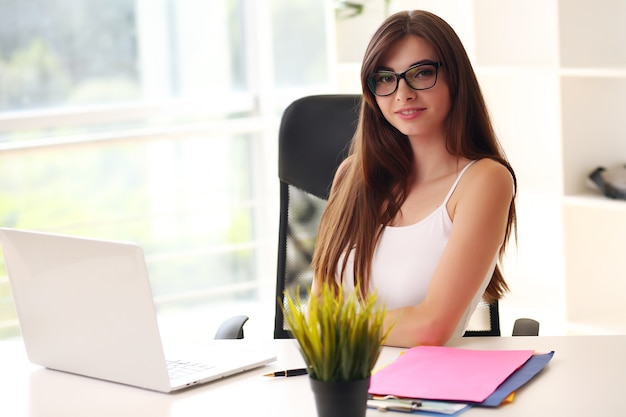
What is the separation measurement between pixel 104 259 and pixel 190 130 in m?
2.33

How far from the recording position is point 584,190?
9.34 feet

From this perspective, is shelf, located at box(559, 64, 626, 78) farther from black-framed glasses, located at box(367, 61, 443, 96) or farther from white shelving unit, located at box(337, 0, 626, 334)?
black-framed glasses, located at box(367, 61, 443, 96)

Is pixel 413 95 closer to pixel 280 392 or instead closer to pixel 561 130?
pixel 280 392

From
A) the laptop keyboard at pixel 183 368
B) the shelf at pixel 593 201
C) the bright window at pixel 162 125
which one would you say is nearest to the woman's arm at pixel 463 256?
the laptop keyboard at pixel 183 368

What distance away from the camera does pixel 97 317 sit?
61.9 inches

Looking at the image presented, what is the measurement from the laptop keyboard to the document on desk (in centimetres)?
32

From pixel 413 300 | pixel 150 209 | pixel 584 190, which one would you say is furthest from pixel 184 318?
pixel 413 300

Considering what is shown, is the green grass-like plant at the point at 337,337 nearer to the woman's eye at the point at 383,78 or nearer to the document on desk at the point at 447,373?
the document on desk at the point at 447,373

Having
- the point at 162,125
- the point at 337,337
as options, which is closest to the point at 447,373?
the point at 337,337

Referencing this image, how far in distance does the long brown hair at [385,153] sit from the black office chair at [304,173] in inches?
6.4

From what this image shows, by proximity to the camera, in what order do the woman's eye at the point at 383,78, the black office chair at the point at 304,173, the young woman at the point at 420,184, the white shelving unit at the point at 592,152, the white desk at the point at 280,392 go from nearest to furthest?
the white desk at the point at 280,392 → the young woman at the point at 420,184 → the woman's eye at the point at 383,78 → the black office chair at the point at 304,173 → the white shelving unit at the point at 592,152

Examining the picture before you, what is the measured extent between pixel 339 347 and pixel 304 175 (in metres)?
1.20

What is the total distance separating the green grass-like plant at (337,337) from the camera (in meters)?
1.21

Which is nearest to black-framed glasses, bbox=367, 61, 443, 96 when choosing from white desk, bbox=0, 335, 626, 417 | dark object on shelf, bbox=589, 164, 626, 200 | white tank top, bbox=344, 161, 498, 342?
white tank top, bbox=344, 161, 498, 342
